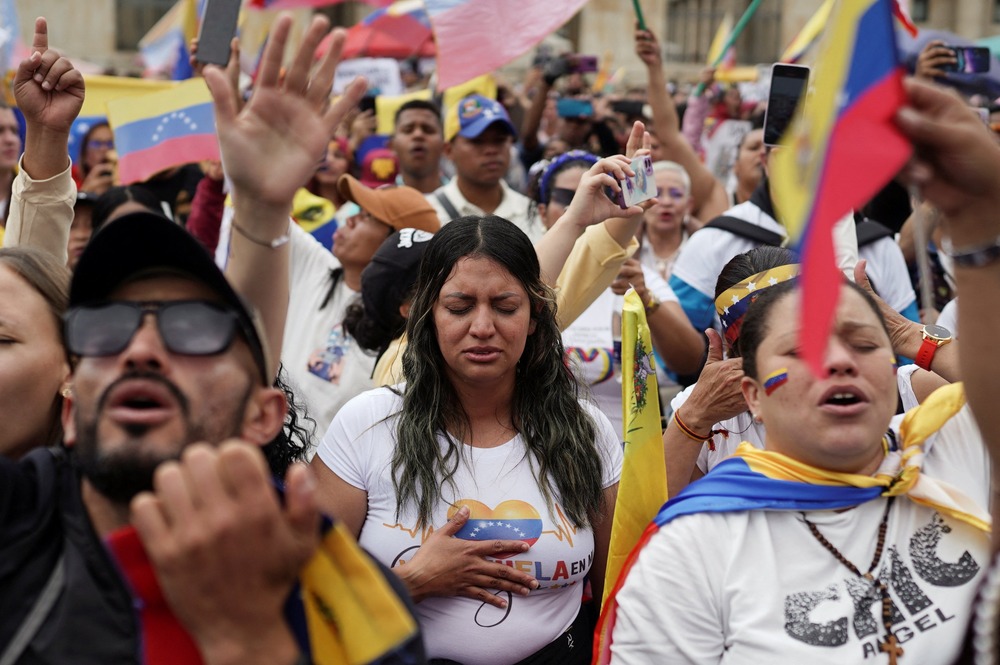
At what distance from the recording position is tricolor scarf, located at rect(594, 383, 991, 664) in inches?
89.5

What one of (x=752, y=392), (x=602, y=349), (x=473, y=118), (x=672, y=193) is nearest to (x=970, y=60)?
(x=672, y=193)

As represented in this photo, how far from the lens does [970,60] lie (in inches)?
234


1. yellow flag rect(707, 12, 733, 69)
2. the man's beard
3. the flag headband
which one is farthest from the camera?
yellow flag rect(707, 12, 733, 69)

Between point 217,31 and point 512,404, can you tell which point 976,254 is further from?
point 217,31

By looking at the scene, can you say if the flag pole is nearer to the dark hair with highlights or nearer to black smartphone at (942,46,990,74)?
black smartphone at (942,46,990,74)

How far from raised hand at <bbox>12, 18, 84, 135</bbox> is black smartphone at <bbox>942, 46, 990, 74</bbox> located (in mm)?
4512

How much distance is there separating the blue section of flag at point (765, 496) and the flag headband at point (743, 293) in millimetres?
765

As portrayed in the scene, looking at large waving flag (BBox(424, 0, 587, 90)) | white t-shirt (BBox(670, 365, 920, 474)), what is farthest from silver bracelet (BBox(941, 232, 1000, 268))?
large waving flag (BBox(424, 0, 587, 90))

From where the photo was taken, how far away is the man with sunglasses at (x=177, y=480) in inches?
57.6

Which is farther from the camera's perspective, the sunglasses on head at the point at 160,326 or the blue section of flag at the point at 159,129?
the blue section of flag at the point at 159,129

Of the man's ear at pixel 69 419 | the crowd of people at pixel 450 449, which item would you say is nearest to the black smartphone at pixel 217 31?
the crowd of people at pixel 450 449

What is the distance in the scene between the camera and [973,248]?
66.1 inches

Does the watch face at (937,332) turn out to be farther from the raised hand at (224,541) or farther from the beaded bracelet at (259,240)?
the raised hand at (224,541)

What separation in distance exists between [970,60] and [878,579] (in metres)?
4.54
